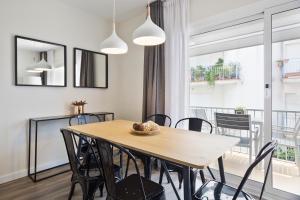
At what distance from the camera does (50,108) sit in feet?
9.74

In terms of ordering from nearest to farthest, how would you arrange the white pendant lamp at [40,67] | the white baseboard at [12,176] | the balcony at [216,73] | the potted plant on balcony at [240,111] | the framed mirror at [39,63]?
the white baseboard at [12,176]
the framed mirror at [39,63]
the white pendant lamp at [40,67]
the potted plant on balcony at [240,111]
the balcony at [216,73]

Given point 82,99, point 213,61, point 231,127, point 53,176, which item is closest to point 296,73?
point 231,127

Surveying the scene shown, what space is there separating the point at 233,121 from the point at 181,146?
167 centimetres

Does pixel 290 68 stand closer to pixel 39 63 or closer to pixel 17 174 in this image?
pixel 39 63

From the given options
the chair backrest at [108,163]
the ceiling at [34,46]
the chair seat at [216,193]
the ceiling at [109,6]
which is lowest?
the chair seat at [216,193]

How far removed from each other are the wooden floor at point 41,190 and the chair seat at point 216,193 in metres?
0.74

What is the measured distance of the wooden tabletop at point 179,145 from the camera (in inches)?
47.8

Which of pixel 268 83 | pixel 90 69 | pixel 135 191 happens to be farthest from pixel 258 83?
pixel 90 69

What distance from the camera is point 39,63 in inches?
112

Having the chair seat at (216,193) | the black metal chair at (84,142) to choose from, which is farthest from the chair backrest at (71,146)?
the chair seat at (216,193)

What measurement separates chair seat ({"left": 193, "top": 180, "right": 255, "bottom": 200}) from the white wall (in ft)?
8.25

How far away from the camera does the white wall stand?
252 cm

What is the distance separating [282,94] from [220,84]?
1403 millimetres

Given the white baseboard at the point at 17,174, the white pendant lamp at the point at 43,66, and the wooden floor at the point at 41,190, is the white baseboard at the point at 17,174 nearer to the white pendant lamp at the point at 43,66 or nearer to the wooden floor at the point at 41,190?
the wooden floor at the point at 41,190
